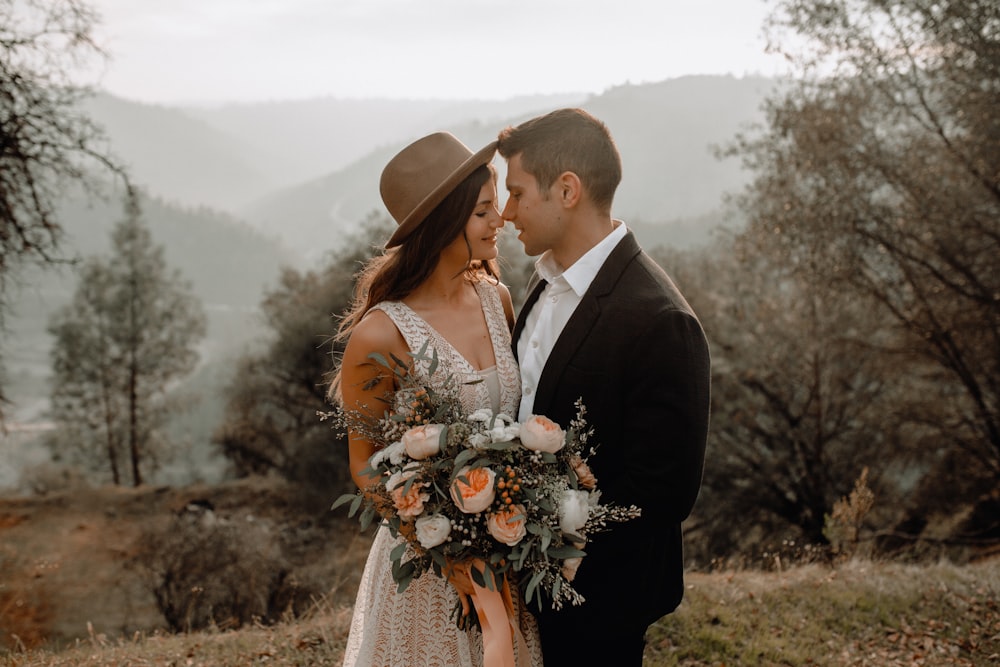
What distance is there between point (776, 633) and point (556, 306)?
3.61 m

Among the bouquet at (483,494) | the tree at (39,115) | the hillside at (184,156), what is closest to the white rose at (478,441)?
the bouquet at (483,494)

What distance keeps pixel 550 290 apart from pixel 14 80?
18.1ft

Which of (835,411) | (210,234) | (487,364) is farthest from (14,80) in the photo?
(210,234)

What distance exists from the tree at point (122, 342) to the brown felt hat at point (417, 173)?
947 inches

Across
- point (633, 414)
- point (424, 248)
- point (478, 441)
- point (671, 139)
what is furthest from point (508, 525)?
point (671, 139)

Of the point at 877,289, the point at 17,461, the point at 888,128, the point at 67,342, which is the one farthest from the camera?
the point at 17,461

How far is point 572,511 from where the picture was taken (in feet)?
7.30

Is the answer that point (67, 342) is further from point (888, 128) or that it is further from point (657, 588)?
point (657, 588)

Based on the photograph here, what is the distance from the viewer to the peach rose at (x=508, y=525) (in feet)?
7.18

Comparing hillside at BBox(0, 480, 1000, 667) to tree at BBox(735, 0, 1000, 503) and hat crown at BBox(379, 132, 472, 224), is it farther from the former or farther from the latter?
tree at BBox(735, 0, 1000, 503)

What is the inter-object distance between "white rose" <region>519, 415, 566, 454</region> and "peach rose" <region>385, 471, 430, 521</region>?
13.8 inches

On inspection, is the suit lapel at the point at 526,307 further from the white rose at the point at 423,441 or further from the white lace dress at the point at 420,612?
the white rose at the point at 423,441

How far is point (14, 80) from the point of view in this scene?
6086 mm

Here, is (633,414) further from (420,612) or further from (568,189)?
(420,612)
